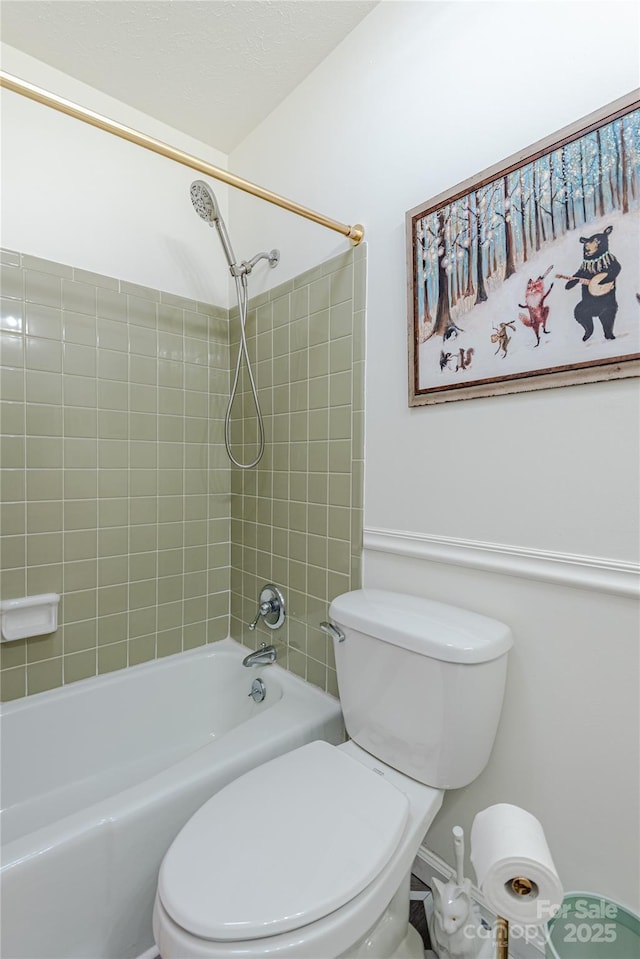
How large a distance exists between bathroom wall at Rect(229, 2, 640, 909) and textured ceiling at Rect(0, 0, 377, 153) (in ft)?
0.44

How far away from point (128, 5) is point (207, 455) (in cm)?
142

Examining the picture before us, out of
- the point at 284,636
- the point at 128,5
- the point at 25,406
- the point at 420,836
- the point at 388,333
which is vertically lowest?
the point at 420,836

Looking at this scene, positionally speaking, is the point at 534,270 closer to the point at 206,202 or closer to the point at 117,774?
the point at 206,202

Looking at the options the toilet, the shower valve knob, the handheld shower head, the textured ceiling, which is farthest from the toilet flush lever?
the textured ceiling

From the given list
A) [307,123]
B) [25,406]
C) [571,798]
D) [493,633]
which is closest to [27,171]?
[25,406]

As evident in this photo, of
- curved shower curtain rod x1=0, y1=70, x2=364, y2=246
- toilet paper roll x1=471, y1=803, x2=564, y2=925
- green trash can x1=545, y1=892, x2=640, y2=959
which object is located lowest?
green trash can x1=545, y1=892, x2=640, y2=959

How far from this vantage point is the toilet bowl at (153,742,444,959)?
701 mm

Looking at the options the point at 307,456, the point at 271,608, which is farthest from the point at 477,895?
the point at 307,456

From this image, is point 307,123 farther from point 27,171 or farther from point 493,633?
point 493,633

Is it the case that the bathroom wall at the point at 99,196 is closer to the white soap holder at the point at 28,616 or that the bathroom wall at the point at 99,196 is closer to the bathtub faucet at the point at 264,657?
the white soap holder at the point at 28,616

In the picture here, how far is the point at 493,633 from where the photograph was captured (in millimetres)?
989

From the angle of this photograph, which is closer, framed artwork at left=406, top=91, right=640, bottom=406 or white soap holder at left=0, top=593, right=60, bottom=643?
framed artwork at left=406, top=91, right=640, bottom=406

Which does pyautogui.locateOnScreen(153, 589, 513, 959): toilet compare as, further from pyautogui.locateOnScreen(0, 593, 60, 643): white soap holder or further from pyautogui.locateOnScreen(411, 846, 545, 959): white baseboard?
pyautogui.locateOnScreen(0, 593, 60, 643): white soap holder

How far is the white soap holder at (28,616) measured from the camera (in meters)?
1.42
